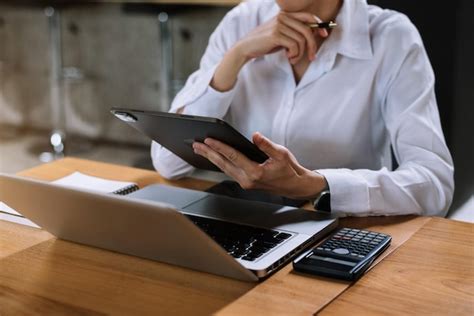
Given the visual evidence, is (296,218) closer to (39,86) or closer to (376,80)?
(376,80)

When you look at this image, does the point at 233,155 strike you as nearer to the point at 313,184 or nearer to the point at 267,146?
the point at 267,146

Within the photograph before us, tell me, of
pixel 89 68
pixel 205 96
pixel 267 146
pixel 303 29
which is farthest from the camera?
pixel 89 68

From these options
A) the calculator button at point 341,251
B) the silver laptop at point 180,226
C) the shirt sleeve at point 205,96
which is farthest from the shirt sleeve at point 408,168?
the shirt sleeve at point 205,96

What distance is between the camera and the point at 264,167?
1.19 meters

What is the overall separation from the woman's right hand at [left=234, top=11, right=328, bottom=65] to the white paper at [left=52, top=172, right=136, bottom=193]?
1.24ft

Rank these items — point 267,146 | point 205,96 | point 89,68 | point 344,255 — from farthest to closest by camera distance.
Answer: point 89,68, point 205,96, point 267,146, point 344,255

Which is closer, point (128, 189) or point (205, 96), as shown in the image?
point (128, 189)

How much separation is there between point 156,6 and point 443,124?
2.16m

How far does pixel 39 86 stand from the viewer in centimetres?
443

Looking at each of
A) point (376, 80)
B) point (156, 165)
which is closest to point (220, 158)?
point (156, 165)

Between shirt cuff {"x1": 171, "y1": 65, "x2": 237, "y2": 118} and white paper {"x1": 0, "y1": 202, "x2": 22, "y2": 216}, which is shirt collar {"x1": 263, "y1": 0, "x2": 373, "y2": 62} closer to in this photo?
shirt cuff {"x1": 171, "y1": 65, "x2": 237, "y2": 118}

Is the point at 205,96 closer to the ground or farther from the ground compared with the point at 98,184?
farther from the ground

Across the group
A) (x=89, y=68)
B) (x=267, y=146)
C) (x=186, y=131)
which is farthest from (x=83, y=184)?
(x=89, y=68)

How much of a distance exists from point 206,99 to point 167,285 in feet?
2.26
